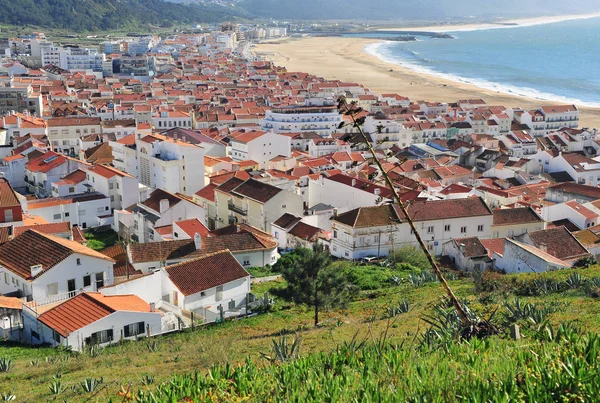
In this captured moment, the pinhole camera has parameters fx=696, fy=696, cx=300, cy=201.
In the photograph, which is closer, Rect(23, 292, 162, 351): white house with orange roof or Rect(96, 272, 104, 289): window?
Rect(23, 292, 162, 351): white house with orange roof

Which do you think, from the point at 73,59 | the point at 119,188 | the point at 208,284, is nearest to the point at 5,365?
the point at 208,284

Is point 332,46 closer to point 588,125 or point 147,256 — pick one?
point 588,125

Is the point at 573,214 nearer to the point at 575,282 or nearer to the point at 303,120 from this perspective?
the point at 575,282

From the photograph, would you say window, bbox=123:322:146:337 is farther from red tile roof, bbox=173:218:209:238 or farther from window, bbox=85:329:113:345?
red tile roof, bbox=173:218:209:238

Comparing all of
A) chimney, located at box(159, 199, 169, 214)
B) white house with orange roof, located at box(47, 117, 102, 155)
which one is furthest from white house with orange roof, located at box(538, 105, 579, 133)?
chimney, located at box(159, 199, 169, 214)

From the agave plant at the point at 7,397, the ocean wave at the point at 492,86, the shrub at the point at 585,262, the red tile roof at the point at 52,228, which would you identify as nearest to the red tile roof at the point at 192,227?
the red tile roof at the point at 52,228

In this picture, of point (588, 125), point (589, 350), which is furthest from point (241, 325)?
point (588, 125)

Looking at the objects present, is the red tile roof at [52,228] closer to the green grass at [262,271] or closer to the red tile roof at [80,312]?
the green grass at [262,271]
